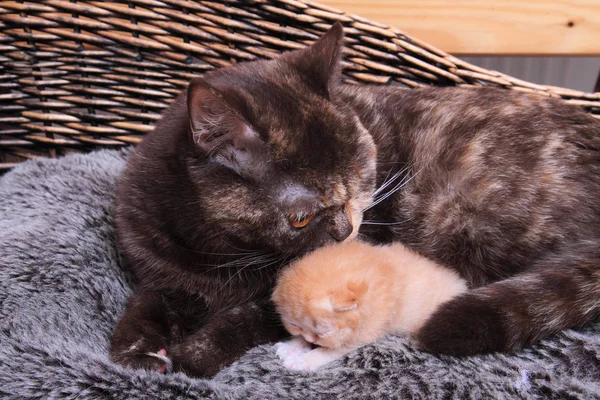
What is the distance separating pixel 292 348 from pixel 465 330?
14.6 inches

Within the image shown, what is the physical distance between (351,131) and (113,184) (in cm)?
82

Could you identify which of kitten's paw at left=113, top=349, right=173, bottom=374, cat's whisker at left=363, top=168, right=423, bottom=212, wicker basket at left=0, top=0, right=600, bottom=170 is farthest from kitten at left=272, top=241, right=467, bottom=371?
wicker basket at left=0, top=0, right=600, bottom=170

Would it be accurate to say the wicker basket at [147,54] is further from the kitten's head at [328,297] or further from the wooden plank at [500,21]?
the kitten's head at [328,297]

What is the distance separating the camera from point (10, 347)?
3.48 ft

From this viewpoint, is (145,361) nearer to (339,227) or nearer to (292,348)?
(292,348)

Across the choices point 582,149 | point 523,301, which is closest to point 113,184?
point 523,301

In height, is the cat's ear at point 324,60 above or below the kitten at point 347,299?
above

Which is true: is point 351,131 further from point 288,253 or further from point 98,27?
point 98,27

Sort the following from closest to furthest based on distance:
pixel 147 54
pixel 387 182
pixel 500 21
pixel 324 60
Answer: pixel 324 60, pixel 387 182, pixel 147 54, pixel 500 21

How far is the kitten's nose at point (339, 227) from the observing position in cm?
122

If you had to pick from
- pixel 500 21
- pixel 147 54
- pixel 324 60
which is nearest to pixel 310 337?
pixel 324 60

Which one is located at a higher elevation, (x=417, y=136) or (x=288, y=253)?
(x=417, y=136)

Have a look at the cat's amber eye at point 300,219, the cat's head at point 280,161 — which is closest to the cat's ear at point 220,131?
the cat's head at point 280,161

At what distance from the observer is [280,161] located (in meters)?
1.14
